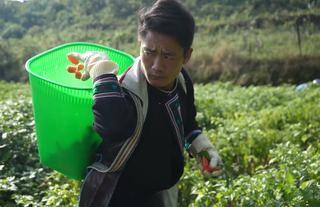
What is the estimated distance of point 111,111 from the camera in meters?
1.74

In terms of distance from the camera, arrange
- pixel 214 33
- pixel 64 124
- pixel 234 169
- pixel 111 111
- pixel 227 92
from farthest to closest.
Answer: pixel 214 33 → pixel 227 92 → pixel 234 169 → pixel 64 124 → pixel 111 111

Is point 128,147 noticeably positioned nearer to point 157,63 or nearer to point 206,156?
point 157,63

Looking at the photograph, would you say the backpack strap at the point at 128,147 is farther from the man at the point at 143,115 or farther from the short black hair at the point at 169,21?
the short black hair at the point at 169,21

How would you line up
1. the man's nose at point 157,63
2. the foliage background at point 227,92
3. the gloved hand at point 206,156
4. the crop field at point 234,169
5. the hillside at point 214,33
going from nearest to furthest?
the man's nose at point 157,63 < the gloved hand at point 206,156 < the crop field at point 234,169 < the foliage background at point 227,92 < the hillside at point 214,33

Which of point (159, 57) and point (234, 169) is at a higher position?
point (159, 57)

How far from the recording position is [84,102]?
75.9 inches

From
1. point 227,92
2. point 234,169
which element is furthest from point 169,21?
point 227,92

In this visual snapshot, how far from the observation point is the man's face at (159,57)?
183 centimetres

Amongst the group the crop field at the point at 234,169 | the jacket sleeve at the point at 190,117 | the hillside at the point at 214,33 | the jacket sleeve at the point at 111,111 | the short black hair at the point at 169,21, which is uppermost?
the short black hair at the point at 169,21

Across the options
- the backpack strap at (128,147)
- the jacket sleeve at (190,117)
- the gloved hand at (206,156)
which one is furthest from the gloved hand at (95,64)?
the gloved hand at (206,156)

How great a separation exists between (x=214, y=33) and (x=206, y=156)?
74.9ft

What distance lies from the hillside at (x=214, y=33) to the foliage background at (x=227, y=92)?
2.0 inches

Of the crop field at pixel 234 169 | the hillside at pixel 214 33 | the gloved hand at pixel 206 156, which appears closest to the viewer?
the gloved hand at pixel 206 156

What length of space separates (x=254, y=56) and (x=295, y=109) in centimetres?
1509
